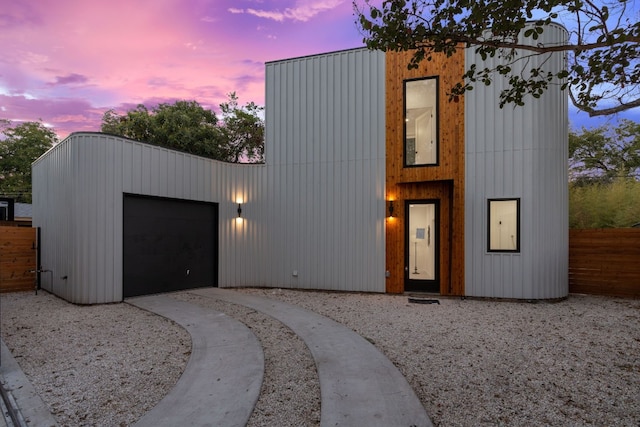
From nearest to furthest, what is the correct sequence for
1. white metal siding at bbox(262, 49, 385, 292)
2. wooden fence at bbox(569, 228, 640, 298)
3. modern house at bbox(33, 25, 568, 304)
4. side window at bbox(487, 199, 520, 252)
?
1. modern house at bbox(33, 25, 568, 304)
2. side window at bbox(487, 199, 520, 252)
3. wooden fence at bbox(569, 228, 640, 298)
4. white metal siding at bbox(262, 49, 385, 292)

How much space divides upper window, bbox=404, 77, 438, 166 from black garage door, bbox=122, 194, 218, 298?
16.4 feet

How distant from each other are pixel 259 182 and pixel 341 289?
344cm

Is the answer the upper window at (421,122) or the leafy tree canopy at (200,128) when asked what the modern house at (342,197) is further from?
the leafy tree canopy at (200,128)

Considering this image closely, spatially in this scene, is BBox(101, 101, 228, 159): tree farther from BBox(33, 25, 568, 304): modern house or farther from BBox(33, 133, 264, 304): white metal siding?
BBox(33, 133, 264, 304): white metal siding

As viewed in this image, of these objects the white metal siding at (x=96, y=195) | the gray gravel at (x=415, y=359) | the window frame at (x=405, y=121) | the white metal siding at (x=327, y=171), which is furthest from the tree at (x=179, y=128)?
the window frame at (x=405, y=121)

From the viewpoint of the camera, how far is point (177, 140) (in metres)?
16.7

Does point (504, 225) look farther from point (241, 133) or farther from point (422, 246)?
point (241, 133)

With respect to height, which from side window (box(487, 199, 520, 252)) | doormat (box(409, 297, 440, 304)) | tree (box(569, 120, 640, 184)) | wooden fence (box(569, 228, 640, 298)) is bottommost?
doormat (box(409, 297, 440, 304))

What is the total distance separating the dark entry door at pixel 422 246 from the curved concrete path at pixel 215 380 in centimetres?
423

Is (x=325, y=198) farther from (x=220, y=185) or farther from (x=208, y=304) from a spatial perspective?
(x=208, y=304)

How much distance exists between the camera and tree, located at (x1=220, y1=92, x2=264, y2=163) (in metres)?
19.1

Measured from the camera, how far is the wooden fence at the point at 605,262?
720 centimetres

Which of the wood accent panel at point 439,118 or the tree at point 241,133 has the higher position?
the tree at point 241,133

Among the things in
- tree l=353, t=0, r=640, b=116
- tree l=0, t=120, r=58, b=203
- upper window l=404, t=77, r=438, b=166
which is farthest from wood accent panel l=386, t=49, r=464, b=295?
tree l=0, t=120, r=58, b=203
